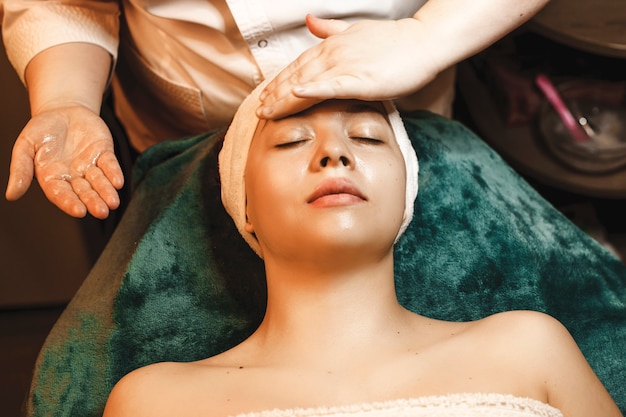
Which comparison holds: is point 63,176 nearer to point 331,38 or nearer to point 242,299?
point 242,299

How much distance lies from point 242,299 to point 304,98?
0.44 m

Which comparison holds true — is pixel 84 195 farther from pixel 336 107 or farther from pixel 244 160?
pixel 336 107

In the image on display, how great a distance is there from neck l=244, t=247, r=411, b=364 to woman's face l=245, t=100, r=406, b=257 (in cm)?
5

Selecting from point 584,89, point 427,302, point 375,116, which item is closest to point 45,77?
point 375,116

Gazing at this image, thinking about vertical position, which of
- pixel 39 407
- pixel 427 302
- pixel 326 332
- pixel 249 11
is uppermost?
pixel 249 11

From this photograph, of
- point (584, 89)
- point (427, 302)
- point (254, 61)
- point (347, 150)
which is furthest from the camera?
point (584, 89)

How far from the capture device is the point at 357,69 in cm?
122

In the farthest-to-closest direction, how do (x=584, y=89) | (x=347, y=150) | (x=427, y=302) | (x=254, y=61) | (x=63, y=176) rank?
(x=584, y=89) → (x=254, y=61) → (x=427, y=302) → (x=63, y=176) → (x=347, y=150)

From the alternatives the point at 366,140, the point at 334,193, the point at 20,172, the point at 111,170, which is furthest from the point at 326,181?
the point at 20,172

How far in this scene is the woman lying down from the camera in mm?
1093

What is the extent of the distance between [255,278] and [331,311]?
31 centimetres

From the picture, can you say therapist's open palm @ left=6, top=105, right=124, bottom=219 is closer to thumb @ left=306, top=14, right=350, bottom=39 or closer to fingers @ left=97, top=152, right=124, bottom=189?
fingers @ left=97, top=152, right=124, bottom=189

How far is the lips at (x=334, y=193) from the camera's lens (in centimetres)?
113

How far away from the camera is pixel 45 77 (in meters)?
1.54
